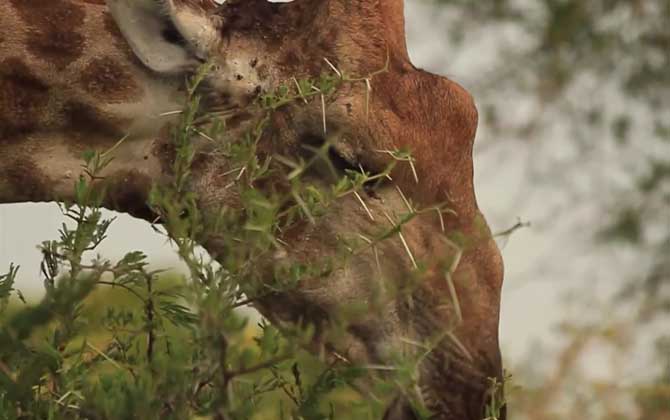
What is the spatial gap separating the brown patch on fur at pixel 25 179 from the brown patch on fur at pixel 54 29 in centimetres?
27

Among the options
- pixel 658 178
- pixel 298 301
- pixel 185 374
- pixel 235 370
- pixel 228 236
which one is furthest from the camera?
pixel 658 178

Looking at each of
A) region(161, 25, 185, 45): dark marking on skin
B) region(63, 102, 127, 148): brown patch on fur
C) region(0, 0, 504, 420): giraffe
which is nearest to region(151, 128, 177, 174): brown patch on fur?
region(0, 0, 504, 420): giraffe

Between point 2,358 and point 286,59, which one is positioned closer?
point 2,358

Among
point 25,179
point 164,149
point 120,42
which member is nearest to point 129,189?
point 164,149

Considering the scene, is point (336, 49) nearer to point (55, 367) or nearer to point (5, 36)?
point (5, 36)

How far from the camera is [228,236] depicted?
2574 millimetres

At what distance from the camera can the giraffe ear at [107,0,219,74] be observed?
134 inches

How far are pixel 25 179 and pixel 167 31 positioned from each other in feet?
1.93

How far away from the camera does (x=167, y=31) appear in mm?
3467

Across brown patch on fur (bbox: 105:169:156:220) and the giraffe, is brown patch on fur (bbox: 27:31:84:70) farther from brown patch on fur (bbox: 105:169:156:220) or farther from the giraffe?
brown patch on fur (bbox: 105:169:156:220)

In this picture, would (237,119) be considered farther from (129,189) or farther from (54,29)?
(54,29)

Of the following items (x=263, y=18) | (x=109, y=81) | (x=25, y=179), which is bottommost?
(x=25, y=179)

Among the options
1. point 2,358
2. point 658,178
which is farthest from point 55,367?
point 658,178

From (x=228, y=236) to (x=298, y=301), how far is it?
894 millimetres
